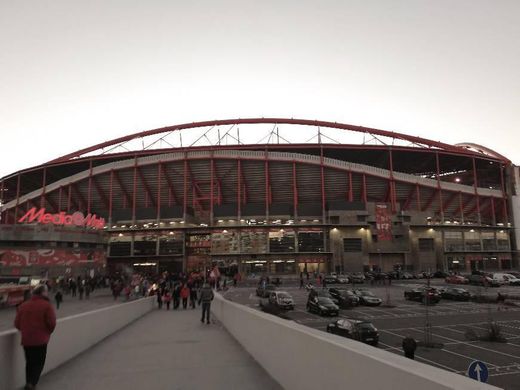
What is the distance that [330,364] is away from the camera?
4.77m

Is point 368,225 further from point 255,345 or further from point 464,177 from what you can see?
point 255,345

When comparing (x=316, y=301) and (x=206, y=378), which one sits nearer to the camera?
(x=206, y=378)

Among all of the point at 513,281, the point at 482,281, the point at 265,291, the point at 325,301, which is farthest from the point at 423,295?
the point at 513,281

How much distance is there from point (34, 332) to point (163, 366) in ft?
9.87

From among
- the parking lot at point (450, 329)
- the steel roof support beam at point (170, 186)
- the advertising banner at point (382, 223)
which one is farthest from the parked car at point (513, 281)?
the steel roof support beam at point (170, 186)

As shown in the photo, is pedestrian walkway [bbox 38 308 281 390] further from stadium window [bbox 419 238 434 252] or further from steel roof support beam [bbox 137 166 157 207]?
stadium window [bbox 419 238 434 252]

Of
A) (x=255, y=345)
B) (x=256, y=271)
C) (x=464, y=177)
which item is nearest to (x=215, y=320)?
(x=255, y=345)

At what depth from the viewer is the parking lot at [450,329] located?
46.5 feet

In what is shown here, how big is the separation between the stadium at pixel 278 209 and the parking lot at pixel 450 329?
114 ft

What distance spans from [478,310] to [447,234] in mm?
54743

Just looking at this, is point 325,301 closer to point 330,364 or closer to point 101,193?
point 330,364

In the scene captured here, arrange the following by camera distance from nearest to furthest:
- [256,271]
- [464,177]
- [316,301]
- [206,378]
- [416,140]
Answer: [206,378] → [316,301] → [256,271] → [416,140] → [464,177]

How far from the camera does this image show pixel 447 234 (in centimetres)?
7875

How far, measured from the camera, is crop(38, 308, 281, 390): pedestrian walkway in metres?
6.88
